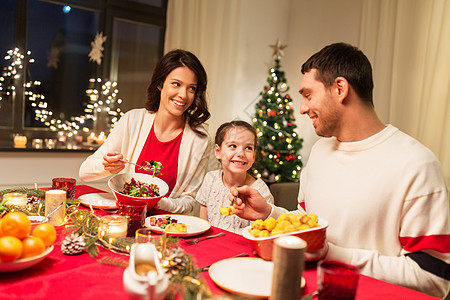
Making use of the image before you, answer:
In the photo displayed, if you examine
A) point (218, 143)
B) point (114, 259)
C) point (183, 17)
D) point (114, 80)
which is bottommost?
point (114, 259)

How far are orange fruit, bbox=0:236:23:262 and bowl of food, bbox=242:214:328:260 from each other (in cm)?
70

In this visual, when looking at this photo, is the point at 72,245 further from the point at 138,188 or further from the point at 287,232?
the point at 287,232

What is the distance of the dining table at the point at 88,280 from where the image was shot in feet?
3.38

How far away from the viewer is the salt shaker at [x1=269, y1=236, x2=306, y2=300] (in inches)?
35.7

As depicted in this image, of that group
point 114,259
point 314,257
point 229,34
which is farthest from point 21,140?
point 314,257

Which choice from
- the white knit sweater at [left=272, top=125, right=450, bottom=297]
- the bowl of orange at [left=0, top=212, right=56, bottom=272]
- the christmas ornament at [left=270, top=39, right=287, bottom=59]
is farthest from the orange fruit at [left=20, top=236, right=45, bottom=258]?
the christmas ornament at [left=270, top=39, right=287, bottom=59]

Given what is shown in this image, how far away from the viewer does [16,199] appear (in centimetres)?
174

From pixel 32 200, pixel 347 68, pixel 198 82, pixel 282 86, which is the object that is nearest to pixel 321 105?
pixel 347 68

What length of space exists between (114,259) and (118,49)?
4010 mm

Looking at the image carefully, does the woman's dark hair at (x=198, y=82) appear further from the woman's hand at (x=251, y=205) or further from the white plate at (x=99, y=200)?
the woman's hand at (x=251, y=205)

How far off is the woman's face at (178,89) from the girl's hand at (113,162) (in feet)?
2.06

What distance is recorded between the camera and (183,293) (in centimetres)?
91

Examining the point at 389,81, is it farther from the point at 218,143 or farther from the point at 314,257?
the point at 314,257

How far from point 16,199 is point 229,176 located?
1.18m
